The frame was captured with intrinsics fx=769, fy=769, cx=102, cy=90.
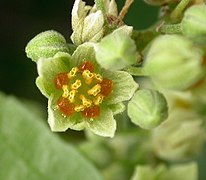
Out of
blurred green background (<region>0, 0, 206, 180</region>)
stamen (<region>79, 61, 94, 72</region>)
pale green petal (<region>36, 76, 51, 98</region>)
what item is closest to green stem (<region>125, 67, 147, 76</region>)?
stamen (<region>79, 61, 94, 72</region>)

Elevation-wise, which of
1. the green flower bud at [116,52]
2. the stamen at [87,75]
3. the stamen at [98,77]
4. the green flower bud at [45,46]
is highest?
the green flower bud at [116,52]

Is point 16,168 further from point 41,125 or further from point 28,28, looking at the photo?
point 28,28

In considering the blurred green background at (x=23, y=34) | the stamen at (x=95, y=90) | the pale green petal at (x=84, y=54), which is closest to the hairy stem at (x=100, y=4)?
the pale green petal at (x=84, y=54)

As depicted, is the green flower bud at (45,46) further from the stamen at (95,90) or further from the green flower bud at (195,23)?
the green flower bud at (195,23)

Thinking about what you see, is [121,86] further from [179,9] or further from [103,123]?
[179,9]

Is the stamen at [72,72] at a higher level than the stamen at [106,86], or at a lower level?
higher

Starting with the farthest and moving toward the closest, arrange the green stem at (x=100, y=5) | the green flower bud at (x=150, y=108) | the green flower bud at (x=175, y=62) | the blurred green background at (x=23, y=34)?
the blurred green background at (x=23, y=34) → the green stem at (x=100, y=5) → the green flower bud at (x=150, y=108) → the green flower bud at (x=175, y=62)
